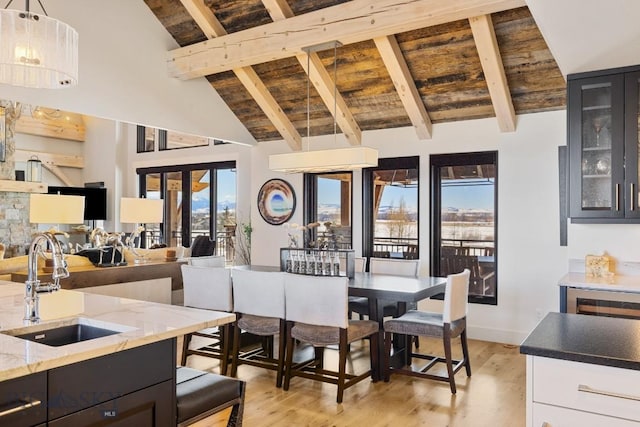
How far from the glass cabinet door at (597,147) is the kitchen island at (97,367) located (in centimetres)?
288

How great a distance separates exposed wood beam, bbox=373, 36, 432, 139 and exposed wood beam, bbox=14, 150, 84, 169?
7.94 metres

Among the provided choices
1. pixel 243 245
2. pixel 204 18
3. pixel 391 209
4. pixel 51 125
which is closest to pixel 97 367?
pixel 204 18

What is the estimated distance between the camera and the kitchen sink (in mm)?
2023

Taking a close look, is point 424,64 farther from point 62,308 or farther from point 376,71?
point 62,308

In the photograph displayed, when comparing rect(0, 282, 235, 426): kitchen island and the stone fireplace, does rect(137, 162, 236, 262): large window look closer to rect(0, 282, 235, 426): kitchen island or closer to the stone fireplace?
the stone fireplace

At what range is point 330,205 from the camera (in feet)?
22.5

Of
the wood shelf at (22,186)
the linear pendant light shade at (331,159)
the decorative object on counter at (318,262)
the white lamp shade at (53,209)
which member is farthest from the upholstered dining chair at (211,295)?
the wood shelf at (22,186)

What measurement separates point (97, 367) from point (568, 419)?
61.9 inches

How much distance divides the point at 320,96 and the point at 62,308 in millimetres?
4240

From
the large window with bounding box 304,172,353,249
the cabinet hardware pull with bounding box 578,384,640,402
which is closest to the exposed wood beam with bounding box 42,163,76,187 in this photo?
the large window with bounding box 304,172,353,249

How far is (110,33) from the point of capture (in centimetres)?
543

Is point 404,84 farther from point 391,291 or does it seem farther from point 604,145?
point 391,291

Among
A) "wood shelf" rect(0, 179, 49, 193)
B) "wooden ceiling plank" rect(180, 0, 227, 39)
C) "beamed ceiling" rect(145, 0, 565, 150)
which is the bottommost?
"wood shelf" rect(0, 179, 49, 193)

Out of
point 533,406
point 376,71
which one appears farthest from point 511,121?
point 533,406
